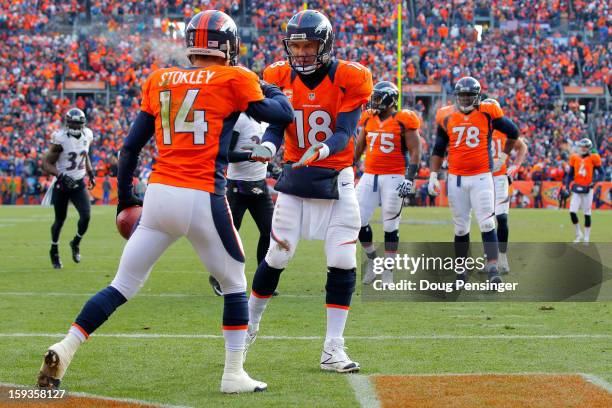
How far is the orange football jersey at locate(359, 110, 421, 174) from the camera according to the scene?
9539 millimetres

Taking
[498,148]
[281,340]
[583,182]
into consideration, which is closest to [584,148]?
[583,182]

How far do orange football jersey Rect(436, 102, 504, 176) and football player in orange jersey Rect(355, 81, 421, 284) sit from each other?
384mm

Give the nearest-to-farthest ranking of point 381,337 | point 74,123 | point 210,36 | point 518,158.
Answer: point 210,36 → point 381,337 → point 518,158 → point 74,123

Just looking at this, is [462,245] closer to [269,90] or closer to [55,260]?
[55,260]

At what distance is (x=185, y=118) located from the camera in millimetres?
4594

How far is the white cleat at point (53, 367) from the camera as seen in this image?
14.7 feet

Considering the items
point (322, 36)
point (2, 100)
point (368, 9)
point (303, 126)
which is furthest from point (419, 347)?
point (368, 9)

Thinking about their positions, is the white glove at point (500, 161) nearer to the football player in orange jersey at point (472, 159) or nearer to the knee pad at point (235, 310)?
the football player in orange jersey at point (472, 159)

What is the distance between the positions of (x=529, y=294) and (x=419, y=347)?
10.8 ft

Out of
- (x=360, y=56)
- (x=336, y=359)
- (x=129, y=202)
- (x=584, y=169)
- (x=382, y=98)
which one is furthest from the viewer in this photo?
(x=360, y=56)

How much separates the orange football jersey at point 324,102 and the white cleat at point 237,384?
4.89 feet

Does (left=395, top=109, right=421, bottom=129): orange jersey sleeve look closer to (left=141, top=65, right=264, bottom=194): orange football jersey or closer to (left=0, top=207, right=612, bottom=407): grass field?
(left=0, top=207, right=612, bottom=407): grass field

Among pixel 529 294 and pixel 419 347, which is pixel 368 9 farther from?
pixel 419 347

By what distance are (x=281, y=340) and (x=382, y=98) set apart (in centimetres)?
391
